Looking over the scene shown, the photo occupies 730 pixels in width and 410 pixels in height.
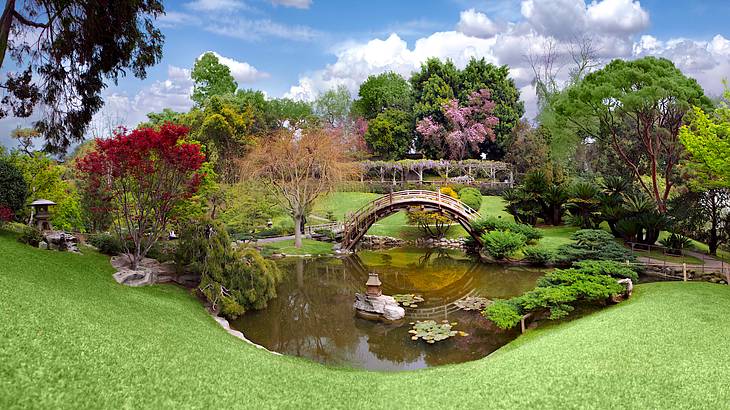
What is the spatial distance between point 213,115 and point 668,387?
88.4 ft

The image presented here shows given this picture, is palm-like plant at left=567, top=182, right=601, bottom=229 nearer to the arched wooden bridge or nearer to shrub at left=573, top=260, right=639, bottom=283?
the arched wooden bridge

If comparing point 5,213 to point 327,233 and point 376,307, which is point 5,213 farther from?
point 327,233

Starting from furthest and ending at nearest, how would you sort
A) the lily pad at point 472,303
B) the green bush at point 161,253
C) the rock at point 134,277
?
the green bush at point 161,253 < the lily pad at point 472,303 < the rock at point 134,277

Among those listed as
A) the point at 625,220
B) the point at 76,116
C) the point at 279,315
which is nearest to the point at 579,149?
the point at 625,220

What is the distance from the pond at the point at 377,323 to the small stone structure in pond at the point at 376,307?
25 centimetres

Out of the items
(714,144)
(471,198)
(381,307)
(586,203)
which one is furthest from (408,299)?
(471,198)

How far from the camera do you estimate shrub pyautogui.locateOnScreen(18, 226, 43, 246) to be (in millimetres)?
10750

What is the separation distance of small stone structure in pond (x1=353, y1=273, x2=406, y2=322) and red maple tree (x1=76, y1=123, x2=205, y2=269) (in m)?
5.54

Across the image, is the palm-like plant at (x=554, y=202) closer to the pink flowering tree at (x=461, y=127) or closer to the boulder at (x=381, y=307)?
the boulder at (x=381, y=307)

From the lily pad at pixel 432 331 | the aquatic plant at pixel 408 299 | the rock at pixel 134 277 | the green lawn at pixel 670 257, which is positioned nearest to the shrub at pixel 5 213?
the rock at pixel 134 277

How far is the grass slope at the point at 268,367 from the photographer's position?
4.49 metres

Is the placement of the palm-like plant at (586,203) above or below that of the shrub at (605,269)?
above

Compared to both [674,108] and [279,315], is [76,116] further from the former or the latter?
[674,108]

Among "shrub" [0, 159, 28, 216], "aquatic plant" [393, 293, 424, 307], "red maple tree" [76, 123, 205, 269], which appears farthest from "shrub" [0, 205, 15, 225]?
"aquatic plant" [393, 293, 424, 307]
